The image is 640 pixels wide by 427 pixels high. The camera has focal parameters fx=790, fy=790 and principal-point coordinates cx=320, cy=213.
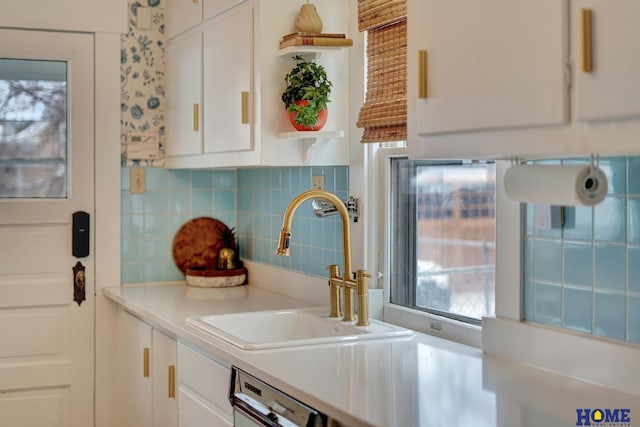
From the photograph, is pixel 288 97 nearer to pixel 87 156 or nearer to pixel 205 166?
pixel 205 166

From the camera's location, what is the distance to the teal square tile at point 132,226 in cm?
360

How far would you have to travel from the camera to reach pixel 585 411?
63.5 inches

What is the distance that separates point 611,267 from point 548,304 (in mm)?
221

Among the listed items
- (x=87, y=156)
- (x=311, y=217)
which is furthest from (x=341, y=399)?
(x=87, y=156)

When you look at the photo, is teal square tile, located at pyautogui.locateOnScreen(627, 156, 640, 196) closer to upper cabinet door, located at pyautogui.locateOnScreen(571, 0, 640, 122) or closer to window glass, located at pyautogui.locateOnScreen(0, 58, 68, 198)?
upper cabinet door, located at pyautogui.locateOnScreen(571, 0, 640, 122)

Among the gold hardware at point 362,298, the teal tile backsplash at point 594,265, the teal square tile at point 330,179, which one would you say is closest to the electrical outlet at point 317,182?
the teal square tile at point 330,179

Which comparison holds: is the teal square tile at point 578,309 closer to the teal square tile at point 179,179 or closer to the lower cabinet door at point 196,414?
the lower cabinet door at point 196,414

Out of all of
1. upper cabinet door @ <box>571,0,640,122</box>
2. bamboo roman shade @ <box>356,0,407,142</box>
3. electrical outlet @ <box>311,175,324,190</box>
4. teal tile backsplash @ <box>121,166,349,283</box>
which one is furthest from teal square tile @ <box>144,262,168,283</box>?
upper cabinet door @ <box>571,0,640,122</box>

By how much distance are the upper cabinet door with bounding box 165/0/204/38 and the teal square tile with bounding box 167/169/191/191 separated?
62cm

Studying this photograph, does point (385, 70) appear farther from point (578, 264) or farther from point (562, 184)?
point (562, 184)

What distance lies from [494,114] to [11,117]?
2478 millimetres

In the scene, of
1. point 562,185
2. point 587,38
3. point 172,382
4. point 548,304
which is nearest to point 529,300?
point 548,304

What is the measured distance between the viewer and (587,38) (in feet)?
4.58

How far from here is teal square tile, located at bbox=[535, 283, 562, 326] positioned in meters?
1.95
